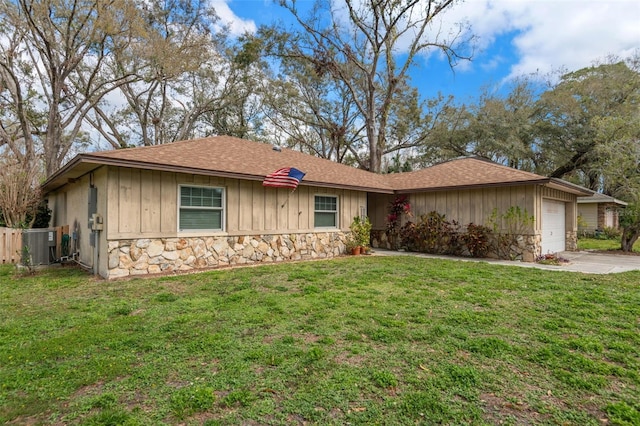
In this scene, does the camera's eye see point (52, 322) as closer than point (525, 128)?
Yes

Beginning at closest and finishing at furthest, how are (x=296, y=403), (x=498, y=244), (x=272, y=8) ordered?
1. (x=296, y=403)
2. (x=498, y=244)
3. (x=272, y=8)

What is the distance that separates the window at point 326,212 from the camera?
10.5 metres

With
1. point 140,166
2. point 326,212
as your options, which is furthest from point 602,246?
point 140,166

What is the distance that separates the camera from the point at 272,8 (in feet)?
61.0

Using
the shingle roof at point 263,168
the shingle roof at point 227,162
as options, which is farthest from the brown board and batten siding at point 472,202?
the shingle roof at point 227,162

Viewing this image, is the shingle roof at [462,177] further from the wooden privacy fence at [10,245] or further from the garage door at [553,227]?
the wooden privacy fence at [10,245]

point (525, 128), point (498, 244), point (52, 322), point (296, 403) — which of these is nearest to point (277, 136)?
point (525, 128)

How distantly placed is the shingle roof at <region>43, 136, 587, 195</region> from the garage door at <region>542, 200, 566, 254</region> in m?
0.85

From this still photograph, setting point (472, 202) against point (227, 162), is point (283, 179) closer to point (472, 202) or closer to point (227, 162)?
point (227, 162)

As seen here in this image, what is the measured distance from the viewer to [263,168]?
9.11m

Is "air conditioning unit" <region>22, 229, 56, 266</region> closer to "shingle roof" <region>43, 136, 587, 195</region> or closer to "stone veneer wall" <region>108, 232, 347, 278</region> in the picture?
"shingle roof" <region>43, 136, 587, 195</region>

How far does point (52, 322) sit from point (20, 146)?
1777 cm

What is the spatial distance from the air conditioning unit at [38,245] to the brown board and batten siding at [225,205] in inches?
112

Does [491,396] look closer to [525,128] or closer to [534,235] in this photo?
[534,235]
